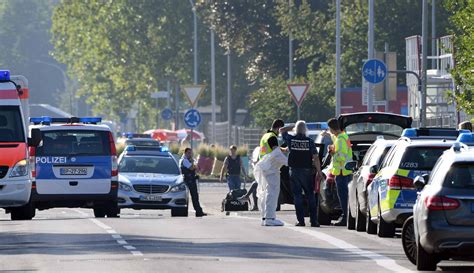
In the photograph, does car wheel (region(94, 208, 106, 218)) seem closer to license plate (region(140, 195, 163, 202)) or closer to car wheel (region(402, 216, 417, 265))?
license plate (region(140, 195, 163, 202))

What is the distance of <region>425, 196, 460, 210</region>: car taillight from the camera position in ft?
62.4

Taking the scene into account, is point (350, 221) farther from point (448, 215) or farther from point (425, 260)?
point (448, 215)

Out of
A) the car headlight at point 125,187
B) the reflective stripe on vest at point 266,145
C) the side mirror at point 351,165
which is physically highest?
the reflective stripe on vest at point 266,145

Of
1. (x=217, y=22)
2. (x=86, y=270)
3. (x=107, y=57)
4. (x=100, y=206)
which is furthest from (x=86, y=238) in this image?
(x=107, y=57)

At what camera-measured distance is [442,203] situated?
19.0 m

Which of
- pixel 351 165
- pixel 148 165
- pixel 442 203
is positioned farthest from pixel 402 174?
pixel 148 165

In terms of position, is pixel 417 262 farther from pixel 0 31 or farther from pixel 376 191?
pixel 0 31

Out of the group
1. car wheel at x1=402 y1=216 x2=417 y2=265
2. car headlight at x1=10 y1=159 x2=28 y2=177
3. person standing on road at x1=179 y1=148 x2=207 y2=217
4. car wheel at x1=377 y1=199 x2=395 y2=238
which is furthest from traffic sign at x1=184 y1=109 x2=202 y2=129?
car wheel at x1=402 y1=216 x2=417 y2=265

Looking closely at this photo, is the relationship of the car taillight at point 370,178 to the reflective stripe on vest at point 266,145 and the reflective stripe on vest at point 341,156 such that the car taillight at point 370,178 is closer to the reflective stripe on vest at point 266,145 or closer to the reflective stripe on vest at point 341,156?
the reflective stripe on vest at point 341,156

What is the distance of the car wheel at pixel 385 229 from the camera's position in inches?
1005

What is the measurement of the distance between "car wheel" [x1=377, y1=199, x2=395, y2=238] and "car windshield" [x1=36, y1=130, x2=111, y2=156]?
983 centimetres

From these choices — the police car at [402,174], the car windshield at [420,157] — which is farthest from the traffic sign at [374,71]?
the car windshield at [420,157]

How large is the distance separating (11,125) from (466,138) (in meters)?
10.3

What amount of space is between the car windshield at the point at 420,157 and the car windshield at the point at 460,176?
500cm
